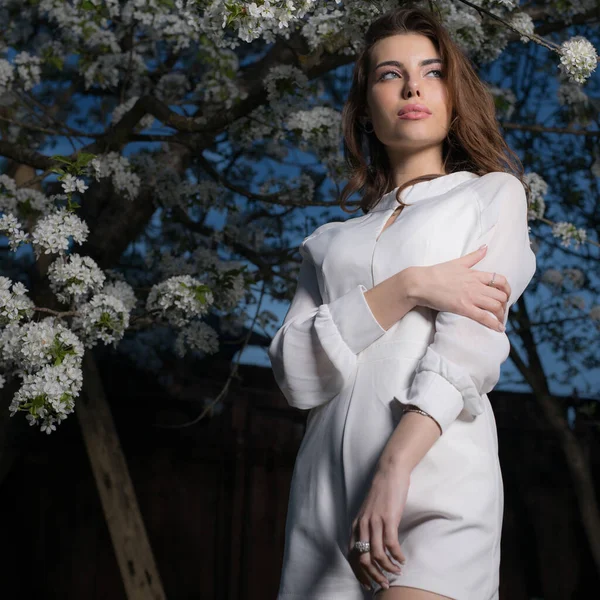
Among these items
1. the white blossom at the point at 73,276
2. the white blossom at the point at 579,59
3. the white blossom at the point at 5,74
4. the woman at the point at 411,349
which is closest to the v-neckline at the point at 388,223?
the woman at the point at 411,349

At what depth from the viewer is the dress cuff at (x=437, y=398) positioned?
4.40 ft

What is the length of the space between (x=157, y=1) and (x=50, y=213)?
3.84ft

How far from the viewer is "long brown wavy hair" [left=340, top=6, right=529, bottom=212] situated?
1.69 m

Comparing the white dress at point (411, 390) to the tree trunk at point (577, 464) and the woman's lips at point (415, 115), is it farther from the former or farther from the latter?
the tree trunk at point (577, 464)

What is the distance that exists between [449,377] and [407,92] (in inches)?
23.2

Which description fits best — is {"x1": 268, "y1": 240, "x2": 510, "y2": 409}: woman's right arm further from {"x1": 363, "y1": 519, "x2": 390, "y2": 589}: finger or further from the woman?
{"x1": 363, "y1": 519, "x2": 390, "y2": 589}: finger

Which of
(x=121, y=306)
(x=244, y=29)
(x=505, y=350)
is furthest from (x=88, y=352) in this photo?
(x=505, y=350)

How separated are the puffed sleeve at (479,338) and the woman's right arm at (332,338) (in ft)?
0.27

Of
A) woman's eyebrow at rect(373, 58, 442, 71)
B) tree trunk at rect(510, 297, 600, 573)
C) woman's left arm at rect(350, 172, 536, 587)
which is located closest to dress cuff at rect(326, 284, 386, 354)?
woman's left arm at rect(350, 172, 536, 587)

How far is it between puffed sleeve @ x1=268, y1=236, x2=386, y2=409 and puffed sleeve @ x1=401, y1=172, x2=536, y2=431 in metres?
0.12

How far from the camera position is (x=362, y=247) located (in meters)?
1.59

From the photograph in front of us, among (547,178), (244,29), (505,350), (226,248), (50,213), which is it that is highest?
(547,178)

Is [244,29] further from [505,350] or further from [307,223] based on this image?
[307,223]

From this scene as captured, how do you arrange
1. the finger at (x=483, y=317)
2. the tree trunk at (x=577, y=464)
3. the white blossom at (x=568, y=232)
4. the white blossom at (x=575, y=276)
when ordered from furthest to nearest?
the white blossom at (x=575, y=276), the tree trunk at (x=577, y=464), the white blossom at (x=568, y=232), the finger at (x=483, y=317)
